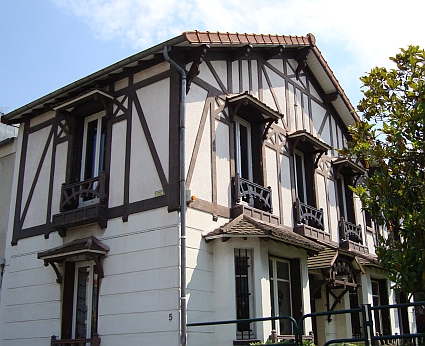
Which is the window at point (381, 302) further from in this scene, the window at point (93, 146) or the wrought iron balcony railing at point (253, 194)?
the window at point (93, 146)

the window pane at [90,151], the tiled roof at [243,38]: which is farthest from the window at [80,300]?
the tiled roof at [243,38]

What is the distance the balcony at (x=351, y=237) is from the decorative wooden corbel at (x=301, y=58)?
16.9 ft

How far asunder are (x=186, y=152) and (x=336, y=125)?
964 centimetres

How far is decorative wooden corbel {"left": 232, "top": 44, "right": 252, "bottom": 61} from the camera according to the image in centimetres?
1383

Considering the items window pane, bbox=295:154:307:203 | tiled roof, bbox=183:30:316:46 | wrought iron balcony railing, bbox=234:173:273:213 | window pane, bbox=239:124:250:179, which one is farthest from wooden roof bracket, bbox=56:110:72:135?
window pane, bbox=295:154:307:203

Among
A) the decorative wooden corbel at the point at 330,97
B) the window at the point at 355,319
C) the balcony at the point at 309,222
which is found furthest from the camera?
the decorative wooden corbel at the point at 330,97

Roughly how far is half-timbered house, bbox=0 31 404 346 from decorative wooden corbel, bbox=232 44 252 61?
5 centimetres

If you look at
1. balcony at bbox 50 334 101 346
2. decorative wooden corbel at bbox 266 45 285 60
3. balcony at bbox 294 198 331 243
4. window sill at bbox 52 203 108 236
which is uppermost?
decorative wooden corbel at bbox 266 45 285 60

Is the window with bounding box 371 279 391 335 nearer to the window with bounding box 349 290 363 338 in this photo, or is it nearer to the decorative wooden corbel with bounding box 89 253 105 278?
the window with bounding box 349 290 363 338

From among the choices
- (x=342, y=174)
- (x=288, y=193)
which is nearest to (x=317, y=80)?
(x=342, y=174)

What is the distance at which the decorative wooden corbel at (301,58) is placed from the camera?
1725cm

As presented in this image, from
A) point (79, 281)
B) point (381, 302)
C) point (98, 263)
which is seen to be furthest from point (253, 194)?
point (381, 302)

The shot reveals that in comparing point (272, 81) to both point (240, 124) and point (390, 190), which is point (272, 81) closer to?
point (240, 124)

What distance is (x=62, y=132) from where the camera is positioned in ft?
48.2
